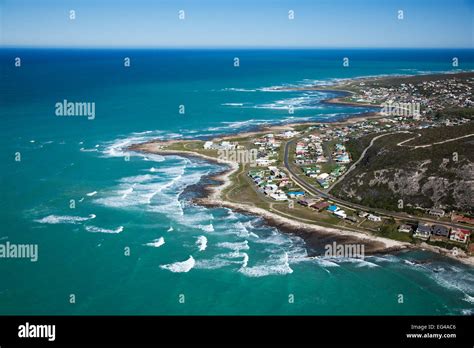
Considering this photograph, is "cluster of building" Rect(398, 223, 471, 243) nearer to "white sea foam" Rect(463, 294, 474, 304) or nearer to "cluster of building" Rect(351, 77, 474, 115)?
"white sea foam" Rect(463, 294, 474, 304)

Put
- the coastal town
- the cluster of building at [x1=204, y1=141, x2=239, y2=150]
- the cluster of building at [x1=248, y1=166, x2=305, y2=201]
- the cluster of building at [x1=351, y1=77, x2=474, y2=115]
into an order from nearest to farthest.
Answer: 1. the coastal town
2. the cluster of building at [x1=248, y1=166, x2=305, y2=201]
3. the cluster of building at [x1=204, y1=141, x2=239, y2=150]
4. the cluster of building at [x1=351, y1=77, x2=474, y2=115]

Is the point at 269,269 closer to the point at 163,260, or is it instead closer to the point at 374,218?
the point at 163,260

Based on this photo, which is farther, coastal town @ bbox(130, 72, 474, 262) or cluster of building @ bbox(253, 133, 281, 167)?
cluster of building @ bbox(253, 133, 281, 167)

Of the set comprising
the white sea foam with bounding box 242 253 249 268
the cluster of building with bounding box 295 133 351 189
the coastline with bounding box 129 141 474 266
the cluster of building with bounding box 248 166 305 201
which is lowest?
the white sea foam with bounding box 242 253 249 268

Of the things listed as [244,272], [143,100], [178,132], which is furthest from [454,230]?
[143,100]

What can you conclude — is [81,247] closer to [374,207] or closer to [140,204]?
[140,204]

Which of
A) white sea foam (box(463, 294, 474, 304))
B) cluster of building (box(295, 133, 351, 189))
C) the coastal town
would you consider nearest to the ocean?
white sea foam (box(463, 294, 474, 304))

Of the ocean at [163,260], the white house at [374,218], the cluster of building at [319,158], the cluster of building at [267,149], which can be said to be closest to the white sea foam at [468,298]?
the ocean at [163,260]
